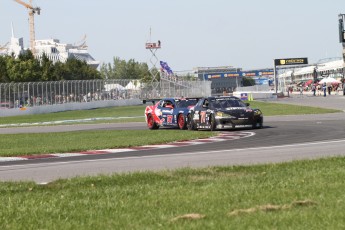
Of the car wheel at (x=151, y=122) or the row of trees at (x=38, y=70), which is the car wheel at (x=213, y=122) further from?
the row of trees at (x=38, y=70)

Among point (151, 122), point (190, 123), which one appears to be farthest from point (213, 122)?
point (151, 122)

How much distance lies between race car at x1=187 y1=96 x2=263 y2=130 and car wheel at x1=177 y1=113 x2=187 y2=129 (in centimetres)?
61

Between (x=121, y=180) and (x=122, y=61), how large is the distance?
16833 cm

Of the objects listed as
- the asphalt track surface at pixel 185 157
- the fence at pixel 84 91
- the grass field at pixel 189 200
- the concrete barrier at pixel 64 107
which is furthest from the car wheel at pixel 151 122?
the concrete barrier at pixel 64 107

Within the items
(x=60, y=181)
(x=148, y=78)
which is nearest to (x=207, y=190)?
(x=60, y=181)

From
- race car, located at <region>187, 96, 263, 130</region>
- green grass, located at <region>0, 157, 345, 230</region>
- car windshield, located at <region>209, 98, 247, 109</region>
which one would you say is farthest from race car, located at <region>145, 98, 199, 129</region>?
green grass, located at <region>0, 157, 345, 230</region>

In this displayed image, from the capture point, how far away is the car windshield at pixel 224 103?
89.2 ft

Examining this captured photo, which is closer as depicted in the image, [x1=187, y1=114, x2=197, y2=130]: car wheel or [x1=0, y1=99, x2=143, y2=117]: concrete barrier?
[x1=187, y1=114, x2=197, y2=130]: car wheel

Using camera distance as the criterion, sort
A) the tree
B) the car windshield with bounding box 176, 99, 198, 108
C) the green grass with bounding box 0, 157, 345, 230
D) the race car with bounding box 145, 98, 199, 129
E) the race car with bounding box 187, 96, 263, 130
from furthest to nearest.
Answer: the tree < the car windshield with bounding box 176, 99, 198, 108 < the race car with bounding box 145, 98, 199, 129 < the race car with bounding box 187, 96, 263, 130 < the green grass with bounding box 0, 157, 345, 230

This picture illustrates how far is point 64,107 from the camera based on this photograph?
78.6 m

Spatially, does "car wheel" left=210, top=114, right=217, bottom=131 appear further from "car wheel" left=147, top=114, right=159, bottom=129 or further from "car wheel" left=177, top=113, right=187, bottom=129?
"car wheel" left=147, top=114, right=159, bottom=129

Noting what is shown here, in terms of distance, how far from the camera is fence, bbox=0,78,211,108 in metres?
71.9

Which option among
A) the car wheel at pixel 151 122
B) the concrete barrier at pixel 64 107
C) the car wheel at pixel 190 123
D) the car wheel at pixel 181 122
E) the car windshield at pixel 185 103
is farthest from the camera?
the concrete barrier at pixel 64 107

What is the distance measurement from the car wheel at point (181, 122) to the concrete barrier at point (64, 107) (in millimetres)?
43533
